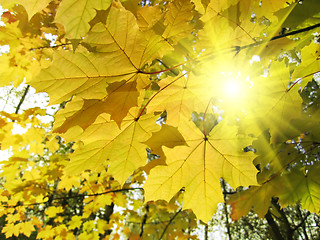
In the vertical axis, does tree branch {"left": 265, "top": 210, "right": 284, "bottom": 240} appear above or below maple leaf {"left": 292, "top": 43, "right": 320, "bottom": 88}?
below

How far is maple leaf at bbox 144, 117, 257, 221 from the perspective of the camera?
118 cm

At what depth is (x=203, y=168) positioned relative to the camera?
4.06ft

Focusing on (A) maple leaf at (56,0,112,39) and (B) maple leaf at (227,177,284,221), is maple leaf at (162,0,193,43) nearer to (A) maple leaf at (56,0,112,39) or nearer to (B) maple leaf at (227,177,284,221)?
(A) maple leaf at (56,0,112,39)

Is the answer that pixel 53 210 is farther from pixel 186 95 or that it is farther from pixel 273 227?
pixel 186 95

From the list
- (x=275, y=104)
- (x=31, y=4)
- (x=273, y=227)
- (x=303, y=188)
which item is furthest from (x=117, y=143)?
(x=273, y=227)

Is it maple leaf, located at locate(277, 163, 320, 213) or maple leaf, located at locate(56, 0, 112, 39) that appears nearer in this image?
maple leaf, located at locate(56, 0, 112, 39)

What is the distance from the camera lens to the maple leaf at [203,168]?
46.3 inches

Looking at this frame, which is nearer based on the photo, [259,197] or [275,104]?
[275,104]

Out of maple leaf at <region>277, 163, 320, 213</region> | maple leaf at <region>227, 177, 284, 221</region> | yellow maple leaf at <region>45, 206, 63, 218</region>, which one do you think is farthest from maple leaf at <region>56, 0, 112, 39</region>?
yellow maple leaf at <region>45, 206, 63, 218</region>

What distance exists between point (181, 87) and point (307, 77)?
71 centimetres

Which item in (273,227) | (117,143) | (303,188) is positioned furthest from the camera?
(273,227)

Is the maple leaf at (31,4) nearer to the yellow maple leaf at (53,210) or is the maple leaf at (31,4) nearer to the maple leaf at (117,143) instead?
the maple leaf at (117,143)

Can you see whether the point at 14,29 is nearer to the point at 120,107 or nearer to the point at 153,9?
the point at 153,9

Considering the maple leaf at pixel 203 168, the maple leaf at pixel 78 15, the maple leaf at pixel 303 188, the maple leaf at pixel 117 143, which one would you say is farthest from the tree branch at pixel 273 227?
the maple leaf at pixel 78 15
